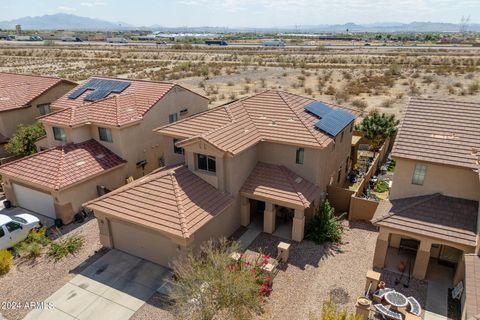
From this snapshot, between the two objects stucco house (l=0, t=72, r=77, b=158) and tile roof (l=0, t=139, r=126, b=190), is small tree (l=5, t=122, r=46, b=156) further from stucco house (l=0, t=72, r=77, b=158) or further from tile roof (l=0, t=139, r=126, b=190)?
tile roof (l=0, t=139, r=126, b=190)

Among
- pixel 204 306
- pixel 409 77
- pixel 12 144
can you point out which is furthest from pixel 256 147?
pixel 409 77

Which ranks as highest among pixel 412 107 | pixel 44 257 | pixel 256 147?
pixel 412 107

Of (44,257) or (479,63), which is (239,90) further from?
(479,63)

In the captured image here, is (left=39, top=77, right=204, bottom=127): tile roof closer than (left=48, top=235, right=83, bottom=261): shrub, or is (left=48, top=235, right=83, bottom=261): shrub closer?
(left=48, top=235, right=83, bottom=261): shrub

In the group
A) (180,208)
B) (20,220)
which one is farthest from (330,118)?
(20,220)

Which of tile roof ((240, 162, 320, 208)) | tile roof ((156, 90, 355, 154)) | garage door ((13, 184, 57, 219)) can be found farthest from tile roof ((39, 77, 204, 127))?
tile roof ((240, 162, 320, 208))

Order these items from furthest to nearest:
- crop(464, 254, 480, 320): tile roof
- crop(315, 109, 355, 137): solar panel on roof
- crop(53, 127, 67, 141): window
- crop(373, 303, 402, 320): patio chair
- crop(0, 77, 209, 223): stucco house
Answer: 1. crop(53, 127, 67, 141): window
2. crop(0, 77, 209, 223): stucco house
3. crop(315, 109, 355, 137): solar panel on roof
4. crop(373, 303, 402, 320): patio chair
5. crop(464, 254, 480, 320): tile roof

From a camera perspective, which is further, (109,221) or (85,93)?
(85,93)
